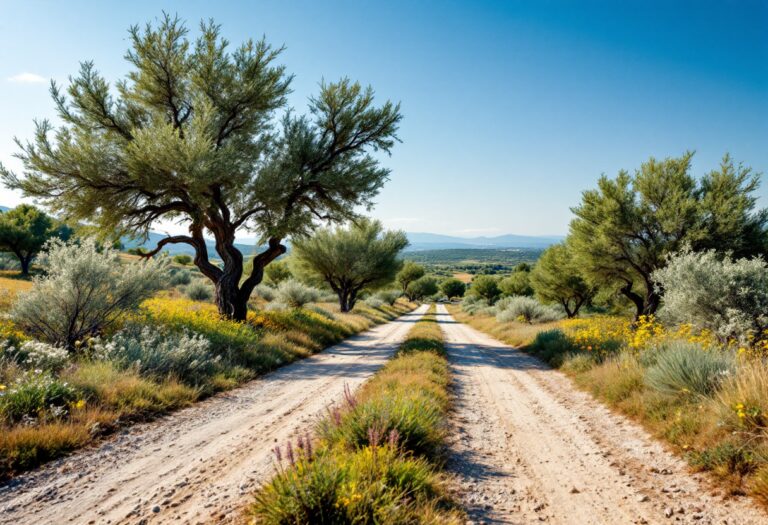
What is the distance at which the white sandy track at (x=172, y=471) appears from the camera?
10.6 feet

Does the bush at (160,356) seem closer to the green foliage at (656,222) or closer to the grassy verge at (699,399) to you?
the grassy verge at (699,399)

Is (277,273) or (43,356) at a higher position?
(43,356)

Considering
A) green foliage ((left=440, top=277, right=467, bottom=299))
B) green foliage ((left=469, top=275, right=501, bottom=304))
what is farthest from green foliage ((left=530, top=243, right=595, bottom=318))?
green foliage ((left=440, top=277, right=467, bottom=299))

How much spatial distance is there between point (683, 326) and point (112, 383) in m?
11.3

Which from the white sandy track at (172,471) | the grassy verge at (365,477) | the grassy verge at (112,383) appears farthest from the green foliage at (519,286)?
the grassy verge at (365,477)

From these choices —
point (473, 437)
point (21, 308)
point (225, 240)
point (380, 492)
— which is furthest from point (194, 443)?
point (225, 240)

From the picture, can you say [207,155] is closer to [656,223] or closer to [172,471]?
[172,471]

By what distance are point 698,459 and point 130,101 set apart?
60.6 feet

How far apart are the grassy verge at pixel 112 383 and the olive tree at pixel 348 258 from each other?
19.0 meters

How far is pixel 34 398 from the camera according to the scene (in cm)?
502

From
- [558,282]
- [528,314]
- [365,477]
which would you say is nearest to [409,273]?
[558,282]

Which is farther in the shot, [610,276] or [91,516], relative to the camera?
[610,276]

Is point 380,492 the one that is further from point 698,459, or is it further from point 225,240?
point 225,240

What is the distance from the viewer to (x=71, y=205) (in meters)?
12.5
